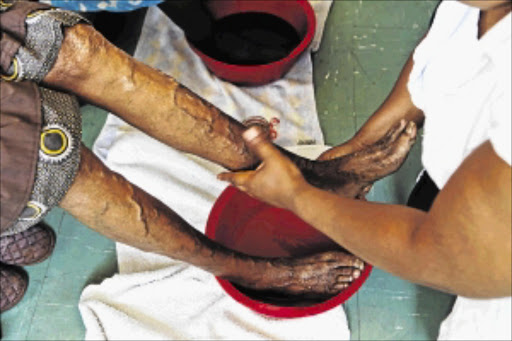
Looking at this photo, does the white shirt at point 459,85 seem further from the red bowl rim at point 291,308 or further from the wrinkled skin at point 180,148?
the red bowl rim at point 291,308

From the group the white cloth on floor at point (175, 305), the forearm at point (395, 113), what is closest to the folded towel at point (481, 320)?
the white cloth on floor at point (175, 305)

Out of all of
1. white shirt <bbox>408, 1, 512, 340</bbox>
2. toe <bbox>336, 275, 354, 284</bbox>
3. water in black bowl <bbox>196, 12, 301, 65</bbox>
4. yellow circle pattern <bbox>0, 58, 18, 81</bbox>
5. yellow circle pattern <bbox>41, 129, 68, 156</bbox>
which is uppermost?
white shirt <bbox>408, 1, 512, 340</bbox>

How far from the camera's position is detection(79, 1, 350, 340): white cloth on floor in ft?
4.40

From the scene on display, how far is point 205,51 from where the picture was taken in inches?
69.2

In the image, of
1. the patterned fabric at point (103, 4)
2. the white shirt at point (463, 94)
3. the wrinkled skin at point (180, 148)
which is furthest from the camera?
the patterned fabric at point (103, 4)

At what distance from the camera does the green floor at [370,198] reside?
4.55 feet

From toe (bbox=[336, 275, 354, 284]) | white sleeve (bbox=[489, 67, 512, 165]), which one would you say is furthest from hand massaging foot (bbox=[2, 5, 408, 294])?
white sleeve (bbox=[489, 67, 512, 165])

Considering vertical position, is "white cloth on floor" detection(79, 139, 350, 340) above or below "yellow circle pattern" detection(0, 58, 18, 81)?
below

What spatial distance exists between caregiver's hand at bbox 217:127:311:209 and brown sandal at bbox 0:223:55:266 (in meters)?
0.67

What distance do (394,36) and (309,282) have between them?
39.5 inches

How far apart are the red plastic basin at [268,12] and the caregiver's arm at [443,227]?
64cm

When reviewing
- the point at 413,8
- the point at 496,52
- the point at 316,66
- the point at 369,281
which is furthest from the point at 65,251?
the point at 413,8

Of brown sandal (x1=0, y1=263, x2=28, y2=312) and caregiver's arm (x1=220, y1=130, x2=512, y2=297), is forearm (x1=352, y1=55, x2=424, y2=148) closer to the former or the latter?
caregiver's arm (x1=220, y1=130, x2=512, y2=297)

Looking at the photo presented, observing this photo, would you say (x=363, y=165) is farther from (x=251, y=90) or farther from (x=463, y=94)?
(x=251, y=90)
